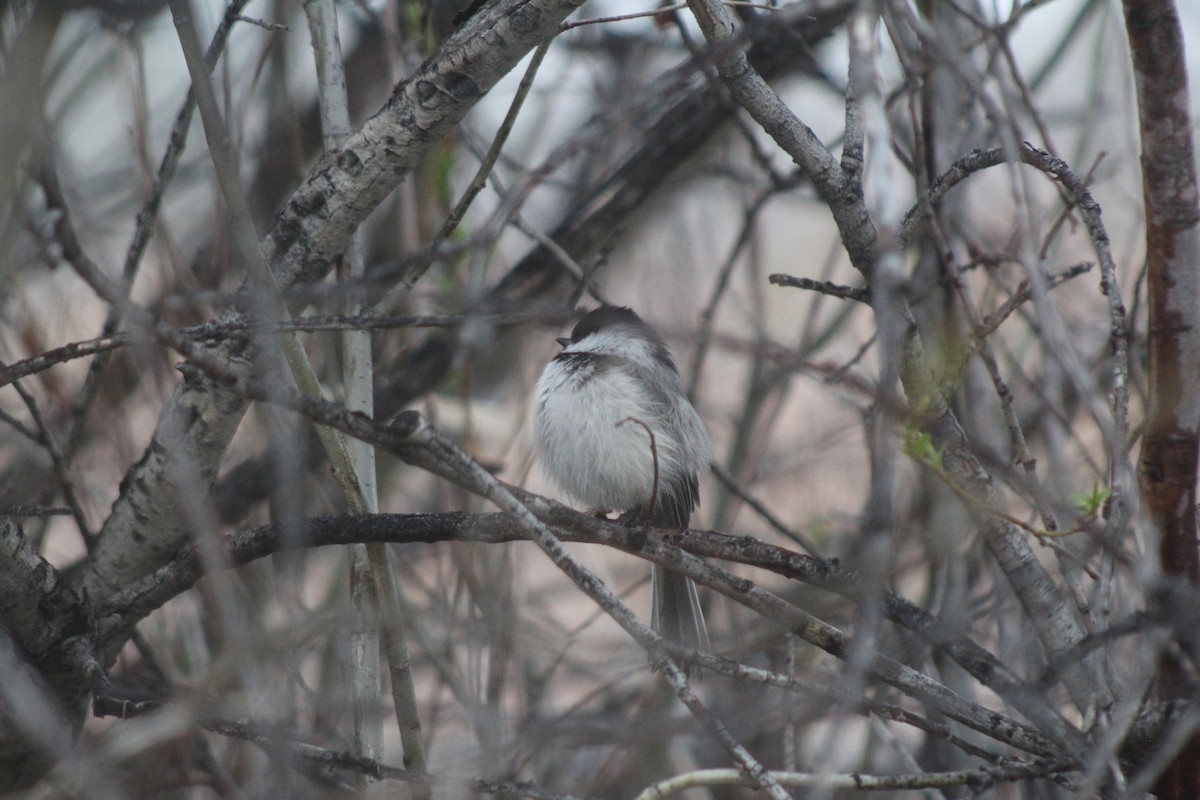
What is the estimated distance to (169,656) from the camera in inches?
141

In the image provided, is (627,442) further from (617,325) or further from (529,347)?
(529,347)

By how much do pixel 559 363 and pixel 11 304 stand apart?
87.4 inches

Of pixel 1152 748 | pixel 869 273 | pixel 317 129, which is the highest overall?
pixel 317 129

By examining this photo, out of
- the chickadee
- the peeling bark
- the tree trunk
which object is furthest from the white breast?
the tree trunk

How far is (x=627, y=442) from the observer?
333 cm

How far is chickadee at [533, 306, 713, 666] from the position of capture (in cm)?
331

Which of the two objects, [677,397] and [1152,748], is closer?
[1152,748]

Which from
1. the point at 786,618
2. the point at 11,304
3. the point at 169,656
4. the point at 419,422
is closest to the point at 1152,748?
the point at 786,618

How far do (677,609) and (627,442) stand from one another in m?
0.60

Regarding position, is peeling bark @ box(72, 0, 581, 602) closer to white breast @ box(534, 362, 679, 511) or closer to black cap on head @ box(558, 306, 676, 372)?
white breast @ box(534, 362, 679, 511)

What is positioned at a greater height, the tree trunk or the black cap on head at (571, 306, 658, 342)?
the black cap on head at (571, 306, 658, 342)

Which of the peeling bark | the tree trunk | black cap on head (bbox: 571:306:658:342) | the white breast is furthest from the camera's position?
black cap on head (bbox: 571:306:658:342)

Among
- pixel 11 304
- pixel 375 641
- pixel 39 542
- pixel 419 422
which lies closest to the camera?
pixel 419 422

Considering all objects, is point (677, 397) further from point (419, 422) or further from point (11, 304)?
point (11, 304)
